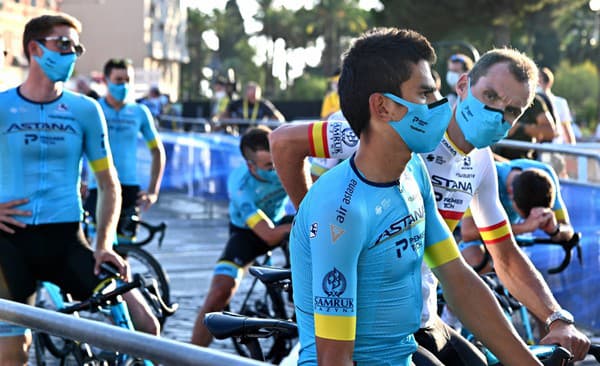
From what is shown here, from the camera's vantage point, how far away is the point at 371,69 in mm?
3398

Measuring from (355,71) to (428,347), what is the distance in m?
1.02

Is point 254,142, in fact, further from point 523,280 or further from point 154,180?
point 523,280

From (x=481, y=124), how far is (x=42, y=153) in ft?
8.14

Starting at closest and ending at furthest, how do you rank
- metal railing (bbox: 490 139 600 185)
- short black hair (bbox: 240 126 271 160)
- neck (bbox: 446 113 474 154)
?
neck (bbox: 446 113 474 154) < short black hair (bbox: 240 126 271 160) < metal railing (bbox: 490 139 600 185)

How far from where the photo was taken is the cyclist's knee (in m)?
4.19

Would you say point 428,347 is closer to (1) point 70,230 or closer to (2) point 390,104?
(2) point 390,104

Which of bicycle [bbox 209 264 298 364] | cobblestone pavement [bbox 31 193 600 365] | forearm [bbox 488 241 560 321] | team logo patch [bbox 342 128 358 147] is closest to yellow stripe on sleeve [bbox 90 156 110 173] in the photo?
bicycle [bbox 209 264 298 364]

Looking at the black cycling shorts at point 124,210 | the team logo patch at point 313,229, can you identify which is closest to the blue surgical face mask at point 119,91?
the black cycling shorts at point 124,210

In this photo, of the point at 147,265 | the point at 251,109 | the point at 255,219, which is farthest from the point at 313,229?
the point at 251,109

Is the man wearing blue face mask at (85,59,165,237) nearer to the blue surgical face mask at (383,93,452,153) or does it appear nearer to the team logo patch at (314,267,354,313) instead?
the blue surgical face mask at (383,93,452,153)

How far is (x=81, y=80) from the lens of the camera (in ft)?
70.5

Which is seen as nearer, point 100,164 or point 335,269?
point 335,269

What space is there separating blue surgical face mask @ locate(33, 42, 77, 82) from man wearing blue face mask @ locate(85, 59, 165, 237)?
12.6ft

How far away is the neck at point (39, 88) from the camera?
6.42 metres
